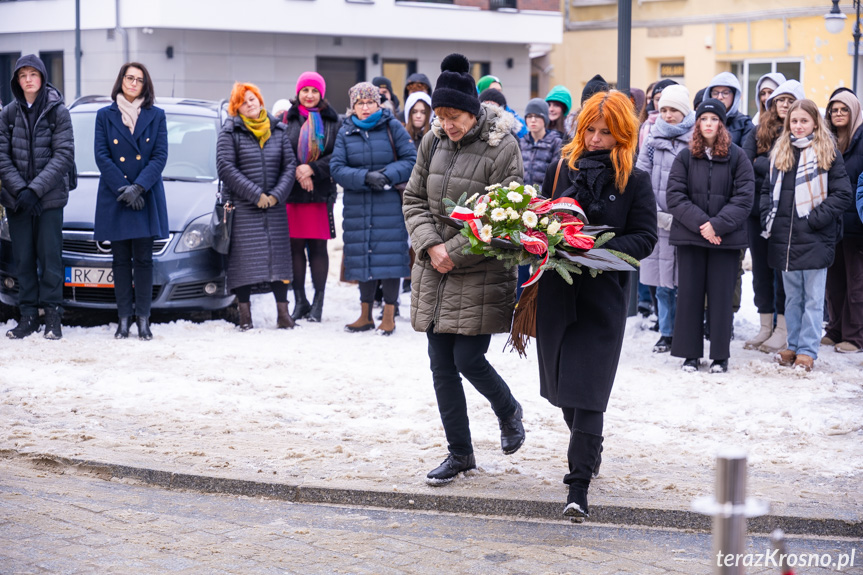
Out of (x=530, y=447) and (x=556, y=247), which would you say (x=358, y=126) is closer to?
(x=530, y=447)

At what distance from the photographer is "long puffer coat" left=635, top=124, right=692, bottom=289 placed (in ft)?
31.4

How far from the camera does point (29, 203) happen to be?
32.2 ft

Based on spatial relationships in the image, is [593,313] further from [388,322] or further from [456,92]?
[388,322]

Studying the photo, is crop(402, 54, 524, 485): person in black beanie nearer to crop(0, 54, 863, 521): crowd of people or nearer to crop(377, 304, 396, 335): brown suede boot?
crop(0, 54, 863, 521): crowd of people

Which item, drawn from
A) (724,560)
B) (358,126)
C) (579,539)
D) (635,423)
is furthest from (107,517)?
(358,126)

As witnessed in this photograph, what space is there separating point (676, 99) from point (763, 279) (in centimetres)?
182

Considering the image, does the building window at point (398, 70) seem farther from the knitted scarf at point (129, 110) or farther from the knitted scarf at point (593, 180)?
the knitted scarf at point (593, 180)

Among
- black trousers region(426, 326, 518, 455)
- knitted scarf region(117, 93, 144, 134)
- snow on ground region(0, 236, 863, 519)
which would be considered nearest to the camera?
black trousers region(426, 326, 518, 455)

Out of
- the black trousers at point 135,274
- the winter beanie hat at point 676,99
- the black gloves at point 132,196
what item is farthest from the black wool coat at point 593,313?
the black trousers at point 135,274

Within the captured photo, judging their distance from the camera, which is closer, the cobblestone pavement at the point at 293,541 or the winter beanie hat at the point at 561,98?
the cobblestone pavement at the point at 293,541

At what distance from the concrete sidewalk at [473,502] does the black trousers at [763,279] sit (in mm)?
4490

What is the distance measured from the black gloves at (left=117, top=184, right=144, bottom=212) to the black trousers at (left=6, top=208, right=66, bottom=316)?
63 cm

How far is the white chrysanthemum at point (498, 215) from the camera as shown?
538 centimetres

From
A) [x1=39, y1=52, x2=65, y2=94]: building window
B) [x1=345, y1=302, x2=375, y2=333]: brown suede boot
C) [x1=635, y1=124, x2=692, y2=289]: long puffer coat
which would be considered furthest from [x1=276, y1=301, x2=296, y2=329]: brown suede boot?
[x1=39, y1=52, x2=65, y2=94]: building window
